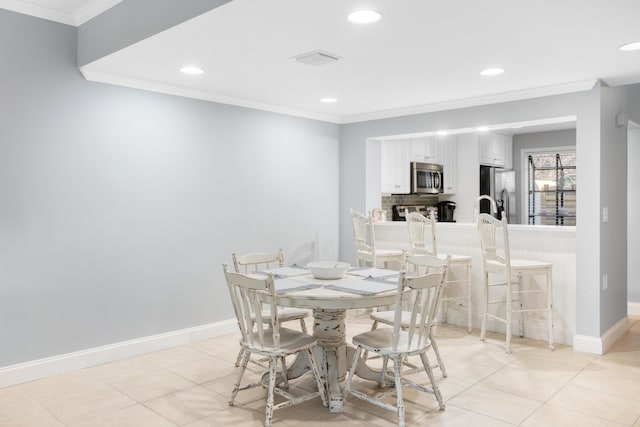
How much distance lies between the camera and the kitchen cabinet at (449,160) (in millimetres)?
7038

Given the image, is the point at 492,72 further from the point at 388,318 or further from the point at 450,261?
the point at 388,318

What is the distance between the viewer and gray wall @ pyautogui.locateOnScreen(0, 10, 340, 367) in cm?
333

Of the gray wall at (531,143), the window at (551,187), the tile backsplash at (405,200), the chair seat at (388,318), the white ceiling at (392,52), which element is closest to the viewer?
the white ceiling at (392,52)

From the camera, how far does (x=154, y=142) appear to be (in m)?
4.09

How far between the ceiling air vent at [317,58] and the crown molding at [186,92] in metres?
1.37

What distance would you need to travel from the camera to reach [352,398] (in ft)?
10.1

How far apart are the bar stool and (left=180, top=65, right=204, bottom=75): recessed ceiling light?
2.35 meters

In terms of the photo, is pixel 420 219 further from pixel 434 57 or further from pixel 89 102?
pixel 89 102

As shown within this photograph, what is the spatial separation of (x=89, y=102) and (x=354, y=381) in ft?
9.27

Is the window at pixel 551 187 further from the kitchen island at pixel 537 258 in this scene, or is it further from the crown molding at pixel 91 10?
the crown molding at pixel 91 10

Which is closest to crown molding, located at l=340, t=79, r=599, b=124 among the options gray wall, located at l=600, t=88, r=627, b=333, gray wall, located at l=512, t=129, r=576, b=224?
gray wall, located at l=600, t=88, r=627, b=333

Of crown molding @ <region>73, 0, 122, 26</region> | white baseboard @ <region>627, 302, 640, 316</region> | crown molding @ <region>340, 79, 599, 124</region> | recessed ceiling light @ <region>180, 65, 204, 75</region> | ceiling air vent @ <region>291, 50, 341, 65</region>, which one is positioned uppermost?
crown molding @ <region>73, 0, 122, 26</region>

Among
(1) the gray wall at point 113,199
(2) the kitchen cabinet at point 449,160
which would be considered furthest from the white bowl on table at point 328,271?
(2) the kitchen cabinet at point 449,160

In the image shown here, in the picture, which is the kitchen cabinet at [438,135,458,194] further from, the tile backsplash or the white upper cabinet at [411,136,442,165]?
the tile backsplash
